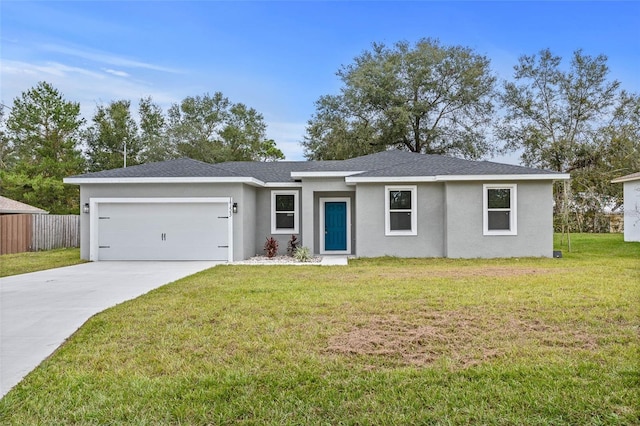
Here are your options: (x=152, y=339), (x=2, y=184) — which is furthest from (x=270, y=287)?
(x=2, y=184)

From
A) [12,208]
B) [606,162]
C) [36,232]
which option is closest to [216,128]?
[12,208]

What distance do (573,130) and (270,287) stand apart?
93.0 ft

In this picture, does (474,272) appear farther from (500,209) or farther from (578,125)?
(578,125)

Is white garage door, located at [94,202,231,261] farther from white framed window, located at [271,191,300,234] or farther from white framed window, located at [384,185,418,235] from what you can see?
white framed window, located at [384,185,418,235]

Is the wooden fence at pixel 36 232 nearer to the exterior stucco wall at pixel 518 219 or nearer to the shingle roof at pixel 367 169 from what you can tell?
the shingle roof at pixel 367 169

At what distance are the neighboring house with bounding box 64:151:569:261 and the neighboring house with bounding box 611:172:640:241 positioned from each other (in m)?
7.17

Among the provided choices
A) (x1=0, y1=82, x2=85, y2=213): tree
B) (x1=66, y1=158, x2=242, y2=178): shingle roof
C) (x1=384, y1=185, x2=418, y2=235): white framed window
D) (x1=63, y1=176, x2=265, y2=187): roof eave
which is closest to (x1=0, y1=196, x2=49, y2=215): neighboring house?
(x1=0, y1=82, x2=85, y2=213): tree

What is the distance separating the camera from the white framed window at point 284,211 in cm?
1616

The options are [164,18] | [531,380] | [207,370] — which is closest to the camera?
[531,380]

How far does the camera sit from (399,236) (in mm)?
14352

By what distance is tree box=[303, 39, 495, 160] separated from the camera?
28.1 meters

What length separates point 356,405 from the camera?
3.44 metres

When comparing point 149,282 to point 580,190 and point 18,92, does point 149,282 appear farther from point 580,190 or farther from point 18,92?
point 580,190

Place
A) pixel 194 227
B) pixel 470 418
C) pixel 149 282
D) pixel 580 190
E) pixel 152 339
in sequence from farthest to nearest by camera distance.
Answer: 1. pixel 580 190
2. pixel 194 227
3. pixel 149 282
4. pixel 152 339
5. pixel 470 418
